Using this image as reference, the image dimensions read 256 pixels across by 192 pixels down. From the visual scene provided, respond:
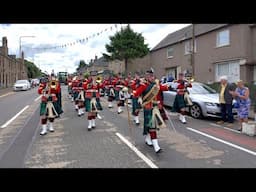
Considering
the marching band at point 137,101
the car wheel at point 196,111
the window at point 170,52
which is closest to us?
the marching band at point 137,101

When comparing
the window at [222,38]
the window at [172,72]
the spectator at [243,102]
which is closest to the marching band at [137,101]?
the spectator at [243,102]

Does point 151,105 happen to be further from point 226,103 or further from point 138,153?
point 226,103

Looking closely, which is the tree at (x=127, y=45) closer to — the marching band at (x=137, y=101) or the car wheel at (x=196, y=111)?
the marching band at (x=137, y=101)

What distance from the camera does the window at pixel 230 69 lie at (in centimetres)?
2520

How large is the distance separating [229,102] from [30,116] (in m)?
8.12

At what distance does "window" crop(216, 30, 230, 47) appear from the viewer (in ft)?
85.3

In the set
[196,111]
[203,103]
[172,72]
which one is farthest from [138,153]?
[172,72]

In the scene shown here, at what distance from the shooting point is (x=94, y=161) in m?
6.70

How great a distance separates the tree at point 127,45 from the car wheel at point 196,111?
3078 cm

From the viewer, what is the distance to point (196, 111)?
12.8m

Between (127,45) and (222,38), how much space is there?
19030 mm
